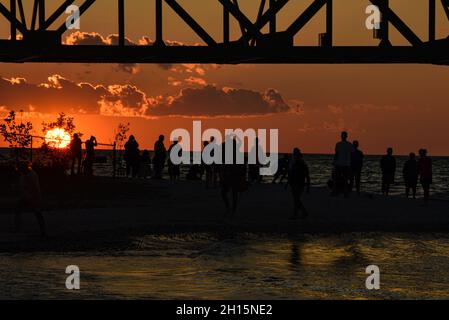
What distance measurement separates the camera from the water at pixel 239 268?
12.8m

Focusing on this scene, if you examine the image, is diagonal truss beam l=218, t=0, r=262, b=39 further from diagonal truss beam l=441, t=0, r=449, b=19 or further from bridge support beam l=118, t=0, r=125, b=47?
diagonal truss beam l=441, t=0, r=449, b=19

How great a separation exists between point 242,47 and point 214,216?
3933 millimetres

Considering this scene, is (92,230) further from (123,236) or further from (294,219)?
(294,219)

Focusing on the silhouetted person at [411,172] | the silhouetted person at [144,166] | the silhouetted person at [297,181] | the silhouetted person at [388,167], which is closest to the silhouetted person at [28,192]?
the silhouetted person at [297,181]

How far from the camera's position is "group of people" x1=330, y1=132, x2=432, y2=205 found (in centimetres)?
2902

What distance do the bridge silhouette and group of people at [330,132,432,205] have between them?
17.4 feet

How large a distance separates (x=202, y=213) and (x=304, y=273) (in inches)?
407

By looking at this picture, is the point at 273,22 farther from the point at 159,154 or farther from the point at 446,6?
the point at 159,154

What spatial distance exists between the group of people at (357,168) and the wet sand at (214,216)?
0.50m

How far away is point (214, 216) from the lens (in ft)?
79.5

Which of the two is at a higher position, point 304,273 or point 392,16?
point 392,16
